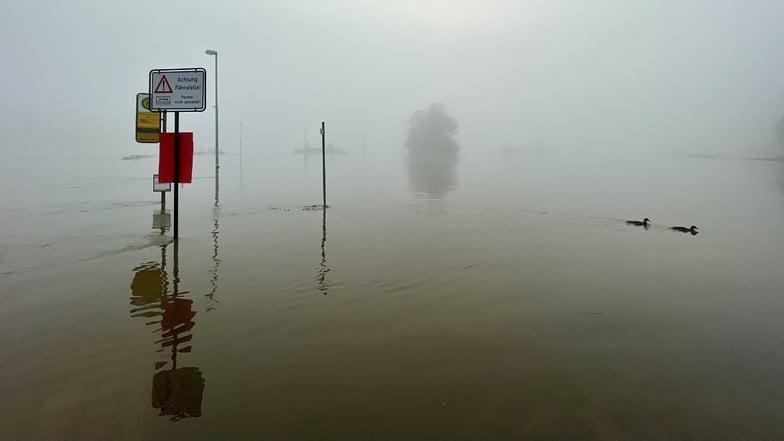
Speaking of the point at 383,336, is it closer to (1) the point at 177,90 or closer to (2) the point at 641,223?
(1) the point at 177,90

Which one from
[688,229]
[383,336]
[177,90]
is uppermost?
[177,90]

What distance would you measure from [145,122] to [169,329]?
9028 mm

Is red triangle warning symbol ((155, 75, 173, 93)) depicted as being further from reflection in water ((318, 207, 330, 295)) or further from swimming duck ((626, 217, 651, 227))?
swimming duck ((626, 217, 651, 227))

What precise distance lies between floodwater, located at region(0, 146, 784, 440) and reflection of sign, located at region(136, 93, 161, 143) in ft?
9.69

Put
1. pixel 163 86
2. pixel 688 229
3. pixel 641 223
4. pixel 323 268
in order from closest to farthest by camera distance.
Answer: pixel 323 268
pixel 163 86
pixel 688 229
pixel 641 223

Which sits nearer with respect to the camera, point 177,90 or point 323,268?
point 323,268

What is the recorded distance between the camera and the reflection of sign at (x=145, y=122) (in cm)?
1177

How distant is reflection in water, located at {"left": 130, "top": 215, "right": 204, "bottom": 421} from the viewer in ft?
11.1

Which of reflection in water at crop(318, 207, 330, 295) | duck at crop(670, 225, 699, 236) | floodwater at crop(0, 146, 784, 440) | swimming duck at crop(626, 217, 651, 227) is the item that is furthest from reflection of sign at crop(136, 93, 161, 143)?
duck at crop(670, 225, 699, 236)

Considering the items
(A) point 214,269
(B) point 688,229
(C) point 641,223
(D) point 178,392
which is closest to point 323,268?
(A) point 214,269

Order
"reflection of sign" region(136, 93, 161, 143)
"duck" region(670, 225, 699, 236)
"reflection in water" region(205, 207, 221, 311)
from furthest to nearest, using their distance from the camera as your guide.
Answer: "reflection of sign" region(136, 93, 161, 143) → "duck" region(670, 225, 699, 236) → "reflection in water" region(205, 207, 221, 311)

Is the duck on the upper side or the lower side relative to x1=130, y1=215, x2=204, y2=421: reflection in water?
upper

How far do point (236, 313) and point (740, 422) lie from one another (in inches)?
178

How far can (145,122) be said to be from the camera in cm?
1199
